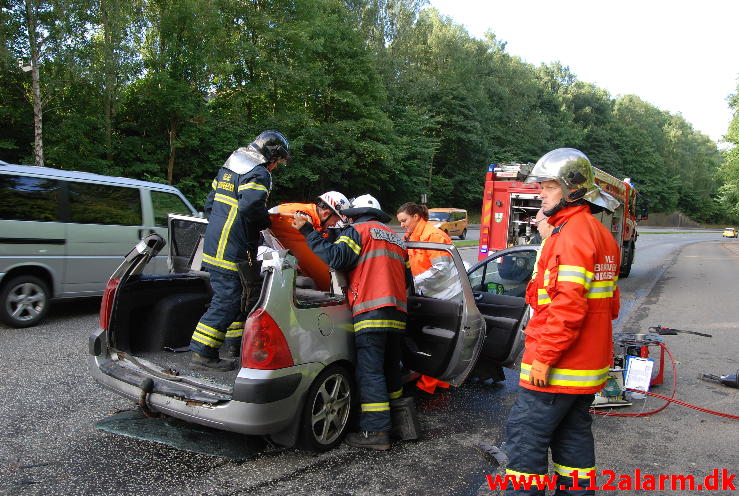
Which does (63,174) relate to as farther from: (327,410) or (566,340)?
(566,340)

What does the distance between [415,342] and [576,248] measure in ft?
6.77

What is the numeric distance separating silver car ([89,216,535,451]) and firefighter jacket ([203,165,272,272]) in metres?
0.42

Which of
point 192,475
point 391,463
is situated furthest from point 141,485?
point 391,463

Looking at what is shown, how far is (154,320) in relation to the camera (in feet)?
14.6

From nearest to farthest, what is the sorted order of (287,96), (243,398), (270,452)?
(243,398), (270,452), (287,96)

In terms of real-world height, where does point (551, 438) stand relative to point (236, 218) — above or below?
below

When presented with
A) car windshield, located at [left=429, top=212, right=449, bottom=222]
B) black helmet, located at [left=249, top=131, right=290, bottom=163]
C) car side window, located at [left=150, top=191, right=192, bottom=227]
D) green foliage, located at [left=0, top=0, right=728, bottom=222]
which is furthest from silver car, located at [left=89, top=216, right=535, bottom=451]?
car windshield, located at [left=429, top=212, right=449, bottom=222]

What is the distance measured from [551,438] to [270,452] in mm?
1831

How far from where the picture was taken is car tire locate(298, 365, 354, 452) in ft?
11.4

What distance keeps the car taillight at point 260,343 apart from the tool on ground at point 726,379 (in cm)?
486

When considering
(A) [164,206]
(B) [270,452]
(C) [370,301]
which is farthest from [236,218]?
(A) [164,206]

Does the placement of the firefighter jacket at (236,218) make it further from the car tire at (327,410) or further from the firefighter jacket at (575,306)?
the firefighter jacket at (575,306)

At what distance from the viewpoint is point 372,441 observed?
3732 millimetres

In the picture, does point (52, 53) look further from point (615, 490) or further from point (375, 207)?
point (615, 490)
